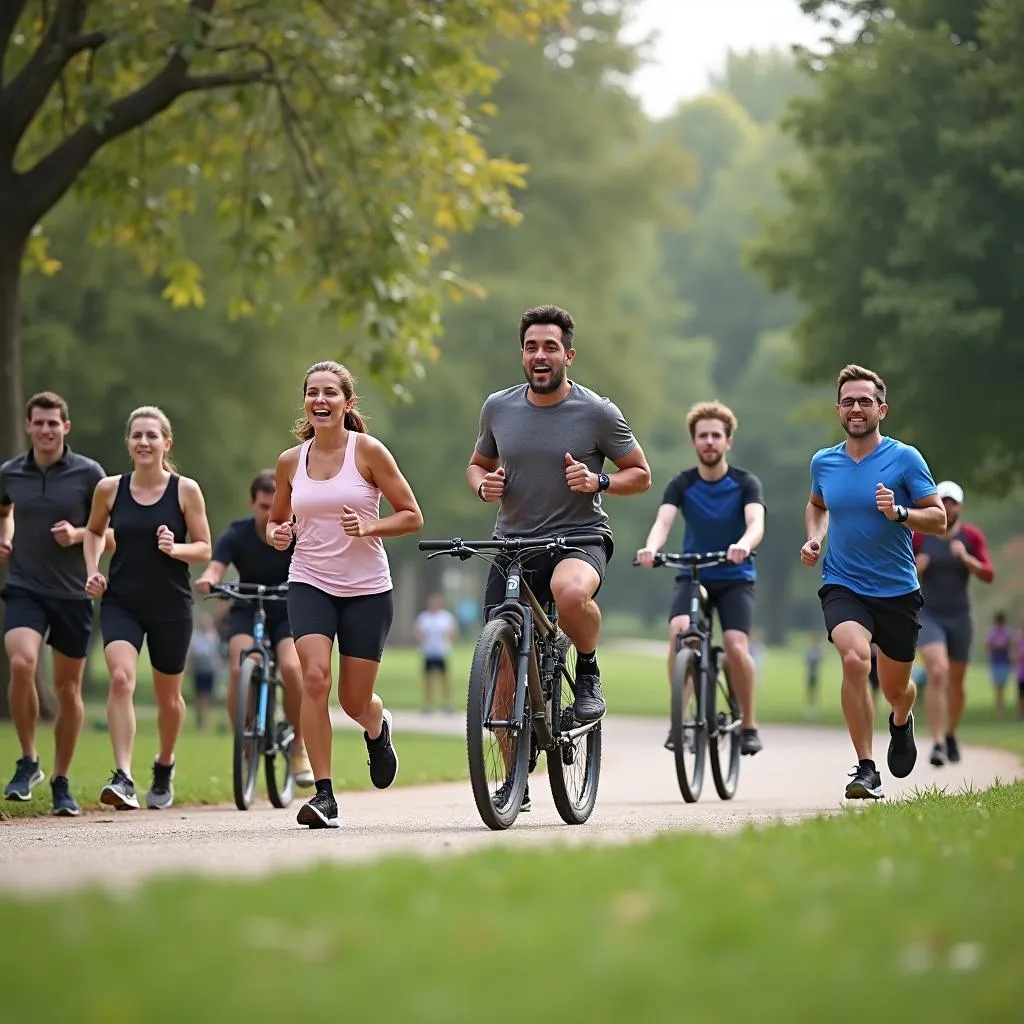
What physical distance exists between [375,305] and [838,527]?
34.8 ft

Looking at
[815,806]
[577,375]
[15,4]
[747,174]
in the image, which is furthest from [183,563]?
[747,174]

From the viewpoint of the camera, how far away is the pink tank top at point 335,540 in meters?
A: 9.72

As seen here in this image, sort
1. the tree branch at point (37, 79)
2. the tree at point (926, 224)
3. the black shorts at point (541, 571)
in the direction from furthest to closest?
1. the tree at point (926, 224)
2. the tree branch at point (37, 79)
3. the black shorts at point (541, 571)

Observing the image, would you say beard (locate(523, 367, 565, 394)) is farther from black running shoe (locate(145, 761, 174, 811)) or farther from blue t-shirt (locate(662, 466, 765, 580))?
black running shoe (locate(145, 761, 174, 811))

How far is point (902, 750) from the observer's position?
36.9ft

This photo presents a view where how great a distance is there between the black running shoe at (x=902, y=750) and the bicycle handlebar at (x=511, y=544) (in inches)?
103

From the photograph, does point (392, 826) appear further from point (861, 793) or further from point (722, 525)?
point (722, 525)

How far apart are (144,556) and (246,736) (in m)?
1.42

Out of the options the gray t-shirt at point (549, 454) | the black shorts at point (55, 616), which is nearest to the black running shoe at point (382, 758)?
the gray t-shirt at point (549, 454)

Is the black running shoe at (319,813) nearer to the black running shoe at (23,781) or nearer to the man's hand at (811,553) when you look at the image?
the man's hand at (811,553)

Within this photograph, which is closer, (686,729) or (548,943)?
(548,943)

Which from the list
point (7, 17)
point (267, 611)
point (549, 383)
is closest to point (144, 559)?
point (267, 611)

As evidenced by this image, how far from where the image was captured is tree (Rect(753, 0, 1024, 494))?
26.5 m

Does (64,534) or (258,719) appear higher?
(64,534)
